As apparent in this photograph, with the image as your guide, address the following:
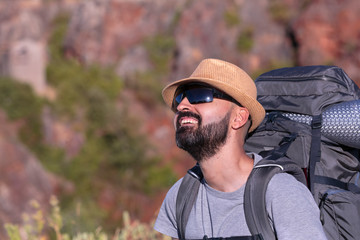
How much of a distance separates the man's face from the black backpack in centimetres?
24

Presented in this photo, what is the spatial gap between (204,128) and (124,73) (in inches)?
977

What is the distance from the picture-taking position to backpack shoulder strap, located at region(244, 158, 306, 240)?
1.90 meters

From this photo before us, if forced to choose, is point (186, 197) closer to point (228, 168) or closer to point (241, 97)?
point (228, 168)

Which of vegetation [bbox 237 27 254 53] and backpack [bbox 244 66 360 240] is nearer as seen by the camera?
backpack [bbox 244 66 360 240]

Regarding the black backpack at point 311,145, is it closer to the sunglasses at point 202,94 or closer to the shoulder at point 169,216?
the shoulder at point 169,216

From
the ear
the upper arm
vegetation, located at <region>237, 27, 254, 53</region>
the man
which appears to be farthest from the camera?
vegetation, located at <region>237, 27, 254, 53</region>

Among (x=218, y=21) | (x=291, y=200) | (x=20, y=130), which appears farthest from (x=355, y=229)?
(x=218, y=21)

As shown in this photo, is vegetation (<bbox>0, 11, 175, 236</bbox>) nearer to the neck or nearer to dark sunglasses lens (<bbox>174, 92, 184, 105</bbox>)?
dark sunglasses lens (<bbox>174, 92, 184, 105</bbox>)

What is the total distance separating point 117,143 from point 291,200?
68.8 feet

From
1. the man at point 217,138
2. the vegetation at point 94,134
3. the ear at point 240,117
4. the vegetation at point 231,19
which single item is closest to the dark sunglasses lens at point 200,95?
the man at point 217,138

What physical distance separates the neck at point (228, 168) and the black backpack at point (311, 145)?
0.12 metres

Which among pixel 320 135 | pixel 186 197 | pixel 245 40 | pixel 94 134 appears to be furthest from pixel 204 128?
pixel 245 40

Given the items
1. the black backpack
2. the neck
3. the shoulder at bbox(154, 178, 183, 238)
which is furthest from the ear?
the shoulder at bbox(154, 178, 183, 238)

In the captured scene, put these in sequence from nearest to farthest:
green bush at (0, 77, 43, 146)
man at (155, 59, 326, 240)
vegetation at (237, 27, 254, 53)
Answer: man at (155, 59, 326, 240) < green bush at (0, 77, 43, 146) < vegetation at (237, 27, 254, 53)
